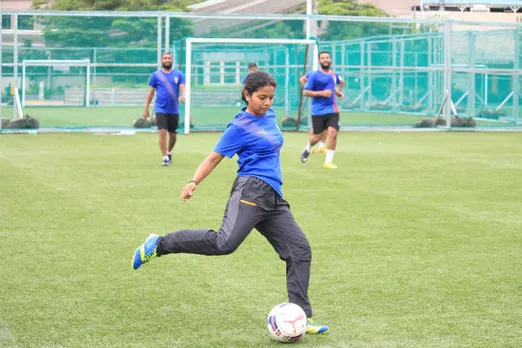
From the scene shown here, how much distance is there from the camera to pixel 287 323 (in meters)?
5.27

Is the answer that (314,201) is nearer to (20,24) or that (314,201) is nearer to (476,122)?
(20,24)

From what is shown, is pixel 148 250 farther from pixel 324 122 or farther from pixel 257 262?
pixel 324 122

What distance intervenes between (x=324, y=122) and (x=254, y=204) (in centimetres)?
1032

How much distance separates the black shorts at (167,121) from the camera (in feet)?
51.3

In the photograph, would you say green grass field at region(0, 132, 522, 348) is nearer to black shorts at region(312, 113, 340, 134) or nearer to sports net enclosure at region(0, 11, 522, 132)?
black shorts at region(312, 113, 340, 134)

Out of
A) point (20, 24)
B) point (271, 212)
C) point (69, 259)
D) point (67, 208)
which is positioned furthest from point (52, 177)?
point (20, 24)

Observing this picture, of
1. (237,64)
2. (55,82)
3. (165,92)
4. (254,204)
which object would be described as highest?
(237,64)

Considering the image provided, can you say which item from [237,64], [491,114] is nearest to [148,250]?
[237,64]

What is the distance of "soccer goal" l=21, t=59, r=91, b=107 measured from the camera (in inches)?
1005

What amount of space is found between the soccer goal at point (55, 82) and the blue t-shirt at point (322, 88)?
11.4 meters

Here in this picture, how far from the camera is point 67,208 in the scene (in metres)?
10.3

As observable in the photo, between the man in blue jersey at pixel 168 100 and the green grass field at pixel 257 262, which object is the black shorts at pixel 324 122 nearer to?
the green grass field at pixel 257 262

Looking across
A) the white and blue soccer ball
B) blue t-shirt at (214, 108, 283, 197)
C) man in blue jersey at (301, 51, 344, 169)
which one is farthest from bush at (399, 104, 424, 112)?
the white and blue soccer ball

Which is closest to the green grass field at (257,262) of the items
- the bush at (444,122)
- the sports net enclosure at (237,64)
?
the sports net enclosure at (237,64)
